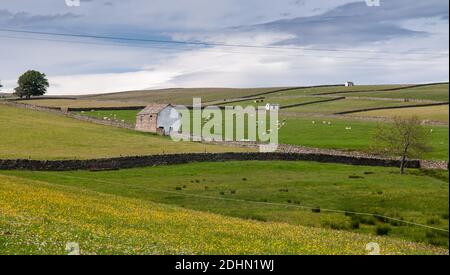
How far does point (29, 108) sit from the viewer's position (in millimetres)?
146250

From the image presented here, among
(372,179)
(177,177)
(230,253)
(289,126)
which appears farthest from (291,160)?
(230,253)

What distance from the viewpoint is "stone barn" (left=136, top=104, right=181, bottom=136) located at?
421 ft

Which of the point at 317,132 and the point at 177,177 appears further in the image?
the point at 317,132

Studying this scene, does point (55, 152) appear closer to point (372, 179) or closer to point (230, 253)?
point (372, 179)

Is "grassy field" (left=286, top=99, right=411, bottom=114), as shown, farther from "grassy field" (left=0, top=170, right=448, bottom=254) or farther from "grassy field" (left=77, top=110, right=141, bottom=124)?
"grassy field" (left=0, top=170, right=448, bottom=254)

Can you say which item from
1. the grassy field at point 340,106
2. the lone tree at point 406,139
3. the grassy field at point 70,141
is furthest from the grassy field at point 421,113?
the grassy field at point 70,141

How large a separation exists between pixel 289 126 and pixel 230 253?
120 m

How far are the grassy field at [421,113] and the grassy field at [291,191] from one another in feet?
176

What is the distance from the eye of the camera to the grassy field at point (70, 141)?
8381cm

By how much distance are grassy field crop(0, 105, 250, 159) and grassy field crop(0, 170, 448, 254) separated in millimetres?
44125

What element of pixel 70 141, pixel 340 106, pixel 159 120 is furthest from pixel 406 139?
pixel 340 106

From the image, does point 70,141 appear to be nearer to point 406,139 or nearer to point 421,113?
point 406,139

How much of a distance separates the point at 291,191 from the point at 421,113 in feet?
308

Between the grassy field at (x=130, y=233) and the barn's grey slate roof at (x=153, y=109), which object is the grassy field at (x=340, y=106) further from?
the grassy field at (x=130, y=233)
